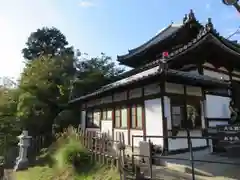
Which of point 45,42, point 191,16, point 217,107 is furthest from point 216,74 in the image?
point 45,42

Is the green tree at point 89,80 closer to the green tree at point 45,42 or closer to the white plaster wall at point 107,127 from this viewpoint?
the white plaster wall at point 107,127

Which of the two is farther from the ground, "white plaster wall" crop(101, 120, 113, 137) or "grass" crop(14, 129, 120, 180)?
"white plaster wall" crop(101, 120, 113, 137)

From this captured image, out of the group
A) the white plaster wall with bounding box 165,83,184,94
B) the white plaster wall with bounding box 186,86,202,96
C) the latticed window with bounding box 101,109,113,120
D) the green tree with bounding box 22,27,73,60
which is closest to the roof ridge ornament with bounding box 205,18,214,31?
the white plaster wall with bounding box 186,86,202,96

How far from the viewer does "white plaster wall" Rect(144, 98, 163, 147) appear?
824 centimetres

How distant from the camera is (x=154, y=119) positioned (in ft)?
28.0

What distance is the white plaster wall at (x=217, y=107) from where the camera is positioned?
33.4ft

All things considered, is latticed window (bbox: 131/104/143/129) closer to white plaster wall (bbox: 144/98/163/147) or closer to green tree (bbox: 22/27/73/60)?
white plaster wall (bbox: 144/98/163/147)

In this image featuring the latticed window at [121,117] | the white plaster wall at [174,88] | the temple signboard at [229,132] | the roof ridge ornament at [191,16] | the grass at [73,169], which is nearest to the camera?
the grass at [73,169]

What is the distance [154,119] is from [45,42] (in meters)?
37.7

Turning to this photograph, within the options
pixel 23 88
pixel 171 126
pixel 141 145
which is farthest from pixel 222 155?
pixel 23 88

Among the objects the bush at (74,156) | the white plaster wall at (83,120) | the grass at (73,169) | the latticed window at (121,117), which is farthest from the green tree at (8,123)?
the bush at (74,156)

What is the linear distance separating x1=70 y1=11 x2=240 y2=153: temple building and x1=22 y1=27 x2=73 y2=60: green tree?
29426 mm

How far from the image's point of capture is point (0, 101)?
15070 mm

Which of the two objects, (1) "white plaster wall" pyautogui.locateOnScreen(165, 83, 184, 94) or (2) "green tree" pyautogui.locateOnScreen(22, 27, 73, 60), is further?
(2) "green tree" pyautogui.locateOnScreen(22, 27, 73, 60)
